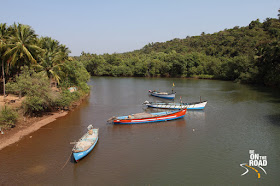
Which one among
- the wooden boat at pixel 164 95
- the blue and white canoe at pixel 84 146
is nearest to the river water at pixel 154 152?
the blue and white canoe at pixel 84 146

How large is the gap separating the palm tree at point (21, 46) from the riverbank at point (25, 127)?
25.8 ft

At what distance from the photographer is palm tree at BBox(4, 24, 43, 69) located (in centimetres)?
2923

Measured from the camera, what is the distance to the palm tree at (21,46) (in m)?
29.2

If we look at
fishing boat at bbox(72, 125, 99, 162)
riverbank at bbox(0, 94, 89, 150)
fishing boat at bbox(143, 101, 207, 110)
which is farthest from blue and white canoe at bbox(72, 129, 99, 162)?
fishing boat at bbox(143, 101, 207, 110)

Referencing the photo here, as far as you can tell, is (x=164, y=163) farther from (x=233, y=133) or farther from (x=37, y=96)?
(x=37, y=96)

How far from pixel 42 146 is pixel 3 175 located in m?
5.06

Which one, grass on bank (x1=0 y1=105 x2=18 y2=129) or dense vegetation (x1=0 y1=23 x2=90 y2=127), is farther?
dense vegetation (x1=0 y1=23 x2=90 y2=127)

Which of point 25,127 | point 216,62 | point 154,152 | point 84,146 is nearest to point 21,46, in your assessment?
point 25,127

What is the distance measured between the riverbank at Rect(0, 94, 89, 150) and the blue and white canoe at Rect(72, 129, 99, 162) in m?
7.16

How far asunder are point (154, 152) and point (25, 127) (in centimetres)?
1501

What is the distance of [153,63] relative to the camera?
4080 inches

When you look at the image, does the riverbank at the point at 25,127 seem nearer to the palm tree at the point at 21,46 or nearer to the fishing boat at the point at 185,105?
the palm tree at the point at 21,46

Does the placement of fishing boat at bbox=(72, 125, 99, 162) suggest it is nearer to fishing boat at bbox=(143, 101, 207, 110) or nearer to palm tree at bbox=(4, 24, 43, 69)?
palm tree at bbox=(4, 24, 43, 69)

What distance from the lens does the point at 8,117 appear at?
78.0 ft
